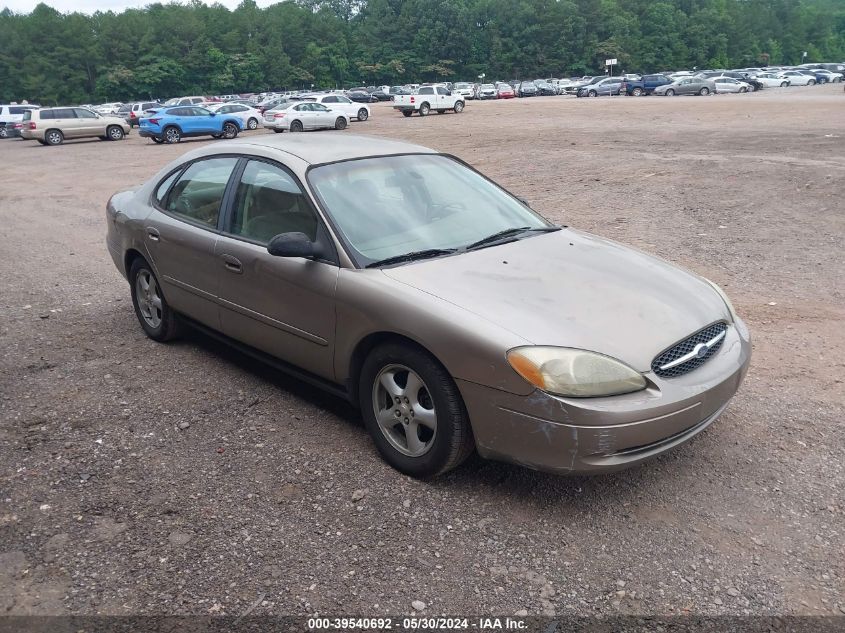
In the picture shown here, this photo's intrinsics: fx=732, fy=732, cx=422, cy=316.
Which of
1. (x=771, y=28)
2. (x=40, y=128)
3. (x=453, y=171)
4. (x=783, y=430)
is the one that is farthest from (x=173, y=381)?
(x=771, y=28)

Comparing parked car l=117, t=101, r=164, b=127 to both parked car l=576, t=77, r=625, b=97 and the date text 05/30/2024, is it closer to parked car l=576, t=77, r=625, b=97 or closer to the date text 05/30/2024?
parked car l=576, t=77, r=625, b=97

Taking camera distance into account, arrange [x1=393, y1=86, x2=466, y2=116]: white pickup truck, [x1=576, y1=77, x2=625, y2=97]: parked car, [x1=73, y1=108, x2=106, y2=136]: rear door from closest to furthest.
A: [x1=73, y1=108, x2=106, y2=136]: rear door, [x1=393, y1=86, x2=466, y2=116]: white pickup truck, [x1=576, y1=77, x2=625, y2=97]: parked car

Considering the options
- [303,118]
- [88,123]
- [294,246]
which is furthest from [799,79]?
[294,246]

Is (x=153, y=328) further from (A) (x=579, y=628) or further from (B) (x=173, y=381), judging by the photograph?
(A) (x=579, y=628)

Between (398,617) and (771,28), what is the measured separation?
518 feet

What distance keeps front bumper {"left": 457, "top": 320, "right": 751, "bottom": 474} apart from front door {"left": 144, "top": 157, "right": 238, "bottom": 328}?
222 centimetres

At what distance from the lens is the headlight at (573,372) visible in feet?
9.98

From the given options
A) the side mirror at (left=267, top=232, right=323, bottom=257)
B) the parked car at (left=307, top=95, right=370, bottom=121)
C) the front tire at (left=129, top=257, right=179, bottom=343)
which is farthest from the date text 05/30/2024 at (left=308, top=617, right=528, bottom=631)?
the parked car at (left=307, top=95, right=370, bottom=121)

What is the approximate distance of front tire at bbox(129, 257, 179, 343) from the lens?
5.40 meters

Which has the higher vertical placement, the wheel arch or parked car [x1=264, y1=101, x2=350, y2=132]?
parked car [x1=264, y1=101, x2=350, y2=132]

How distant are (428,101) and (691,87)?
83.3 feet

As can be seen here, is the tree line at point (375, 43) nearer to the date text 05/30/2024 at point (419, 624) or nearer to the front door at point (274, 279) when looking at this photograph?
the front door at point (274, 279)

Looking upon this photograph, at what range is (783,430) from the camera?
158 inches

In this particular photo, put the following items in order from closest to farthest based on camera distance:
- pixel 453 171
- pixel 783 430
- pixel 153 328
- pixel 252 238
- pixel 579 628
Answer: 1. pixel 579 628
2. pixel 783 430
3. pixel 252 238
4. pixel 453 171
5. pixel 153 328
